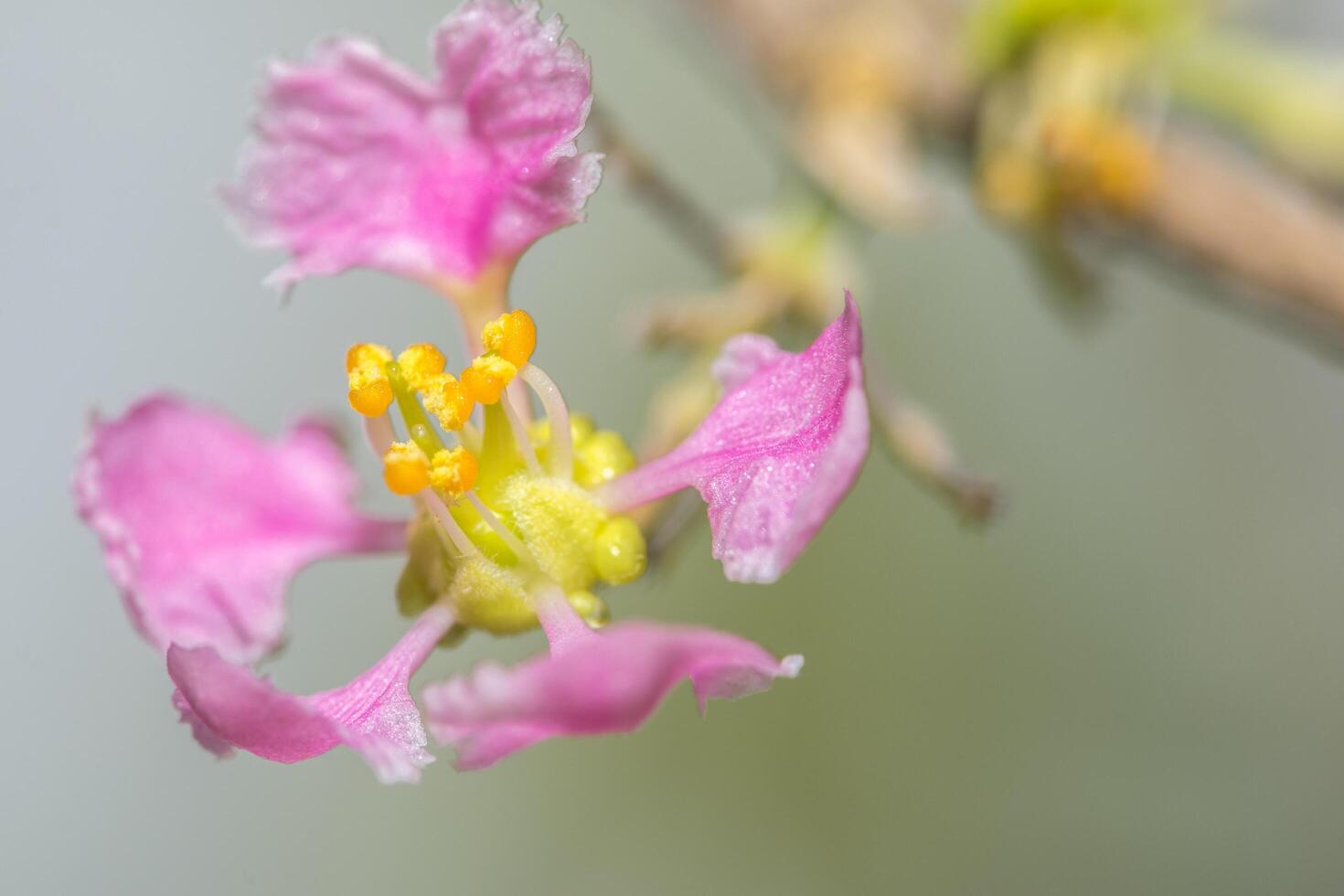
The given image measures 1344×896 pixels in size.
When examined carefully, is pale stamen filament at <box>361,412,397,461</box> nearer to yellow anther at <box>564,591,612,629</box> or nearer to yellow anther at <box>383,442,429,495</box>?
yellow anther at <box>383,442,429,495</box>

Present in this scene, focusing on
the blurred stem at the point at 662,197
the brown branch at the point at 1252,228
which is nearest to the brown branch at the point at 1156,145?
the brown branch at the point at 1252,228

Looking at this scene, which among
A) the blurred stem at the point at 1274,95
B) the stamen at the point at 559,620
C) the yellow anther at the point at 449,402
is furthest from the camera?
the blurred stem at the point at 1274,95

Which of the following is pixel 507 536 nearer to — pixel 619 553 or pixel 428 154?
pixel 619 553

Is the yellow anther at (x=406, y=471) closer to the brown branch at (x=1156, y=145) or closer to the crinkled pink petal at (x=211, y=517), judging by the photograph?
the crinkled pink petal at (x=211, y=517)

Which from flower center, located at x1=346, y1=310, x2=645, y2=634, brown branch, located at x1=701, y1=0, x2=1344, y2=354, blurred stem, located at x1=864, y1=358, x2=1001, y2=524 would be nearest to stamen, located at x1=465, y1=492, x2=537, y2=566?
flower center, located at x1=346, y1=310, x2=645, y2=634

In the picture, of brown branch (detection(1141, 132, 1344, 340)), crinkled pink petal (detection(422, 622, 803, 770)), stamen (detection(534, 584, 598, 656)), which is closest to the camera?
crinkled pink petal (detection(422, 622, 803, 770))

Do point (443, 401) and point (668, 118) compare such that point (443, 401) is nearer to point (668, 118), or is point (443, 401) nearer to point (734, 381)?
point (734, 381)

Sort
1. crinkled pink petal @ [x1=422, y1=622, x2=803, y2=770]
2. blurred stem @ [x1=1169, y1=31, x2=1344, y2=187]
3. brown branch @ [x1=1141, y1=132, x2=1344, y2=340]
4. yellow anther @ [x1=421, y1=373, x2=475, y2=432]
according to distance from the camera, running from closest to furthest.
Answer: crinkled pink petal @ [x1=422, y1=622, x2=803, y2=770] → yellow anther @ [x1=421, y1=373, x2=475, y2=432] → brown branch @ [x1=1141, y1=132, x2=1344, y2=340] → blurred stem @ [x1=1169, y1=31, x2=1344, y2=187]

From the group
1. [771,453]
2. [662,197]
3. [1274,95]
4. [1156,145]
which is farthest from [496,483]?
[1274,95]
